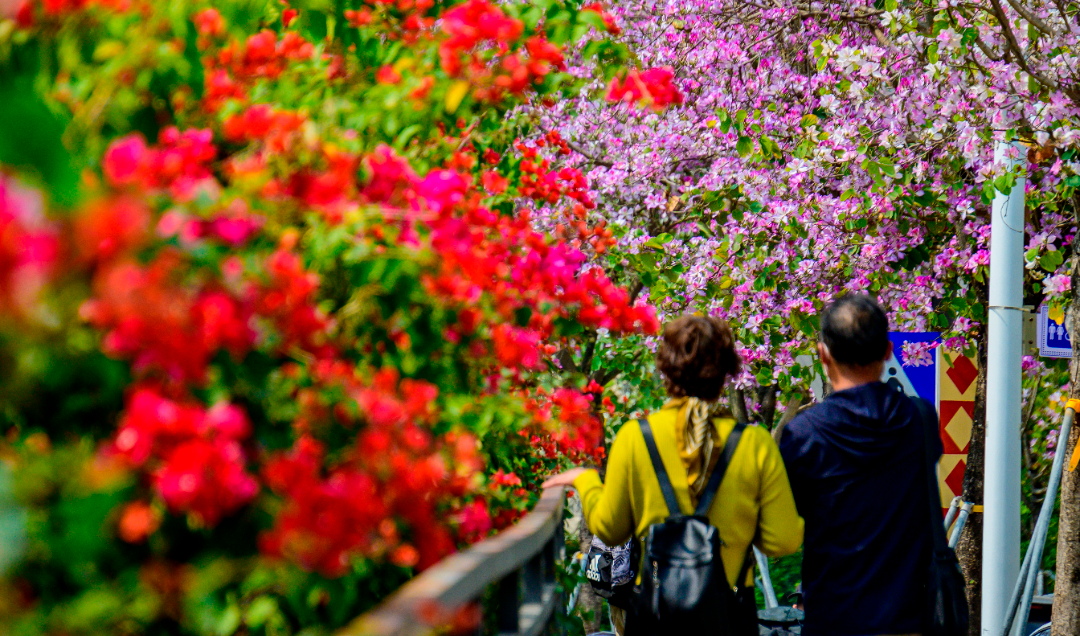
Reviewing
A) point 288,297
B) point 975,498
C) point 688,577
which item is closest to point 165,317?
point 288,297

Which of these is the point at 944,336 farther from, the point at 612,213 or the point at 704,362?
the point at 704,362

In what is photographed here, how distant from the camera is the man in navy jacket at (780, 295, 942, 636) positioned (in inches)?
120

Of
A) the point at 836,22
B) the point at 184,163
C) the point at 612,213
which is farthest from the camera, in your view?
the point at 612,213

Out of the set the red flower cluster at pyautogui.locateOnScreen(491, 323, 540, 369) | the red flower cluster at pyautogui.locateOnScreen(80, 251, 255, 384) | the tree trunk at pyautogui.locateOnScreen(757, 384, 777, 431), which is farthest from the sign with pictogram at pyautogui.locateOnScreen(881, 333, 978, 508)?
the tree trunk at pyautogui.locateOnScreen(757, 384, 777, 431)

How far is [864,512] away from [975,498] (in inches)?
218

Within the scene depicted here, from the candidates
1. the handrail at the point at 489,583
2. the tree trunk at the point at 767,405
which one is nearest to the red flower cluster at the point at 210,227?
the handrail at the point at 489,583

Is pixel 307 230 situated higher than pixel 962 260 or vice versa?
pixel 307 230

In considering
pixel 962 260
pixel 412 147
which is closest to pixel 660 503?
pixel 412 147

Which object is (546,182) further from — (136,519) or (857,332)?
(136,519)

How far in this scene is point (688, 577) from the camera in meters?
2.87

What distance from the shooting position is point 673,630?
114 inches

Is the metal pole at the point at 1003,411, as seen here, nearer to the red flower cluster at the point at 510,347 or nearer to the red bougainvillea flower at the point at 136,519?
the red flower cluster at the point at 510,347

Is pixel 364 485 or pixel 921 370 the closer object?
pixel 364 485

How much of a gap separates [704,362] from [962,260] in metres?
5.27
